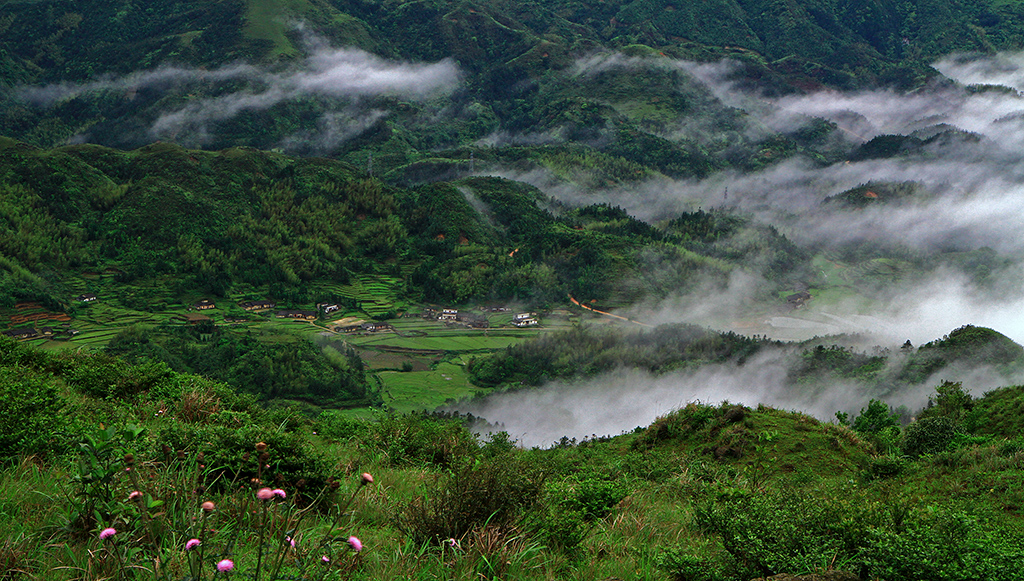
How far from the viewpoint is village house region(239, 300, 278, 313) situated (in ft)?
387

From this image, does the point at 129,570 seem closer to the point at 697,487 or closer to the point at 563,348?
the point at 697,487

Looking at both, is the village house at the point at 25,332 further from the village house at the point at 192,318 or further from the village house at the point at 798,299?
the village house at the point at 798,299

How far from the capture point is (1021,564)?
5.21 meters

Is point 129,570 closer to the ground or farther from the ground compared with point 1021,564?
farther from the ground

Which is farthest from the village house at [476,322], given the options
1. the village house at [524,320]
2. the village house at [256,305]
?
the village house at [256,305]

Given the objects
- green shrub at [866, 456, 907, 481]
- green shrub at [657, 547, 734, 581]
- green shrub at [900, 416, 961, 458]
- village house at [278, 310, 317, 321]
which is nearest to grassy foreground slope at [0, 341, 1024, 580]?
green shrub at [657, 547, 734, 581]

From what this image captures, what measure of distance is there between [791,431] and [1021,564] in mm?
16502

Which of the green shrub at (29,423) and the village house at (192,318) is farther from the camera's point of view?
the village house at (192,318)

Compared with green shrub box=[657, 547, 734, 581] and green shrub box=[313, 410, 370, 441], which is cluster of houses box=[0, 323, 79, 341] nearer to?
green shrub box=[313, 410, 370, 441]

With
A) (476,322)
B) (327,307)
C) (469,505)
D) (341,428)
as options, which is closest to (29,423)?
(469,505)

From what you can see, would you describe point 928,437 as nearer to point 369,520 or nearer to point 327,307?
point 369,520

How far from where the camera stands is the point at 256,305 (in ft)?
395

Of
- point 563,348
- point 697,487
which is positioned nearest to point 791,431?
point 697,487

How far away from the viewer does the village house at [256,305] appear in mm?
118000
